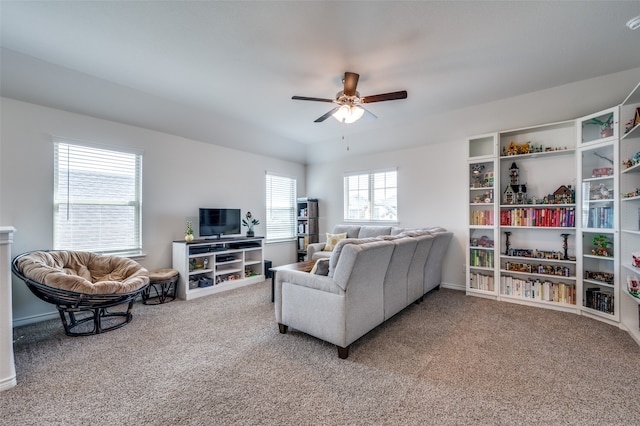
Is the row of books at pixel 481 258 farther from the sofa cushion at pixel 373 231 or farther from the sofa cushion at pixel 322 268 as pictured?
the sofa cushion at pixel 322 268

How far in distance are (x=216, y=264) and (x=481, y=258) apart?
14.2ft

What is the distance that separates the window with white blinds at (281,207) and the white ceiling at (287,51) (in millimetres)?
2301

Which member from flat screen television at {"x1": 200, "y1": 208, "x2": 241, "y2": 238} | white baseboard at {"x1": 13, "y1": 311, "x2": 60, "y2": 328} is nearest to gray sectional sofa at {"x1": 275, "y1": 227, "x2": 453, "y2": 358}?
flat screen television at {"x1": 200, "y1": 208, "x2": 241, "y2": 238}

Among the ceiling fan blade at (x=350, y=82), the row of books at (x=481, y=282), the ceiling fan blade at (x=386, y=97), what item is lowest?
the row of books at (x=481, y=282)

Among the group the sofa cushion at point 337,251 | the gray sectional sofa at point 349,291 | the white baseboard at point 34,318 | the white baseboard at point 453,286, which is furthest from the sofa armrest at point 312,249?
the white baseboard at point 34,318

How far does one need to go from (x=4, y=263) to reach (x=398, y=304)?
3518 millimetres

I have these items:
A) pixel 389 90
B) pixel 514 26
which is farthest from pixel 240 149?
pixel 514 26

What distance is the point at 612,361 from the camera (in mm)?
2355

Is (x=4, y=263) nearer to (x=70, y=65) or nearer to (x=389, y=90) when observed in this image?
(x=70, y=65)

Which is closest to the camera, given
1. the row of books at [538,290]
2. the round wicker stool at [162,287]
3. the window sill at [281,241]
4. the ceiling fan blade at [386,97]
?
the ceiling fan blade at [386,97]

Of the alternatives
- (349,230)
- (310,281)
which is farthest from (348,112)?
(349,230)

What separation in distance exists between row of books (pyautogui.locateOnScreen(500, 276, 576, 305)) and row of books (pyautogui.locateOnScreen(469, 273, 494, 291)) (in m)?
0.16

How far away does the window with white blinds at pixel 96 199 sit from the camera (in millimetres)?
3486

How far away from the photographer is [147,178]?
4.22 m
